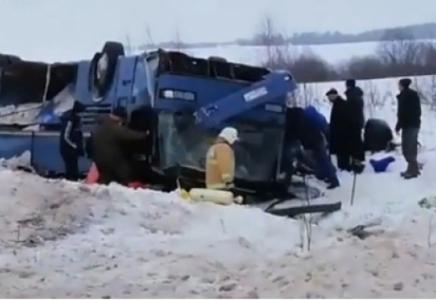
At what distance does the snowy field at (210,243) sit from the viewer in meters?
2.03

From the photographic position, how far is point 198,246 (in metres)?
2.15

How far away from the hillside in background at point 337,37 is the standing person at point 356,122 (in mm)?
97

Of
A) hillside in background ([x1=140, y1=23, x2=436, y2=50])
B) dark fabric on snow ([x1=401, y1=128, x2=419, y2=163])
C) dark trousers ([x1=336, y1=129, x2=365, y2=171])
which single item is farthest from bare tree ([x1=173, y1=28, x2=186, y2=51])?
dark fabric on snow ([x1=401, y1=128, x2=419, y2=163])

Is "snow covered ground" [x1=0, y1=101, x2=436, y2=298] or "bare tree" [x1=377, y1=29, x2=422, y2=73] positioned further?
"bare tree" [x1=377, y1=29, x2=422, y2=73]

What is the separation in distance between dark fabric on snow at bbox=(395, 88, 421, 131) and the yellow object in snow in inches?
15.7

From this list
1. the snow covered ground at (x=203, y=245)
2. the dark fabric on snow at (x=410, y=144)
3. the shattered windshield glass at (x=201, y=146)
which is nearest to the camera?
the snow covered ground at (x=203, y=245)

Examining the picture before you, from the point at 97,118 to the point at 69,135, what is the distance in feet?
0.26

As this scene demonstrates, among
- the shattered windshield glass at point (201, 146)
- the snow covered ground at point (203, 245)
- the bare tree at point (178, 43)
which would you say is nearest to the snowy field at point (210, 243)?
the snow covered ground at point (203, 245)

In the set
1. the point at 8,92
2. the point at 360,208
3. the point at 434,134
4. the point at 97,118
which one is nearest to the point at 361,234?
the point at 360,208

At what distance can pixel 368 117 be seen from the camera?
2359 millimetres

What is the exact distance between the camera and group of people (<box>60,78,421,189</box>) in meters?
2.34

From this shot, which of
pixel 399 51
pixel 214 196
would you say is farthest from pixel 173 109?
pixel 399 51

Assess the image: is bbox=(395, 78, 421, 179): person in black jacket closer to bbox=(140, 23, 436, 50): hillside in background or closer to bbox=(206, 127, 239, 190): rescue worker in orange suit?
bbox=(140, 23, 436, 50): hillside in background

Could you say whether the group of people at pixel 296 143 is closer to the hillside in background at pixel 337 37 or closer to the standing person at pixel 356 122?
the standing person at pixel 356 122
